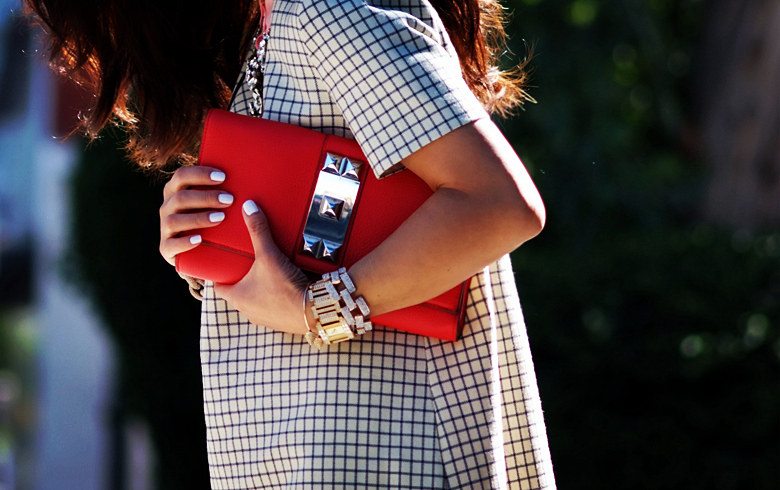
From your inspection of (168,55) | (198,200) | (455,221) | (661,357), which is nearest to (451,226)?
(455,221)

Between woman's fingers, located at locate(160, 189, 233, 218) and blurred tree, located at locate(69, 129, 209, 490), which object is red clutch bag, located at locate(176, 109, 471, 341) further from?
blurred tree, located at locate(69, 129, 209, 490)

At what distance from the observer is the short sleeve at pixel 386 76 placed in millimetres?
1281

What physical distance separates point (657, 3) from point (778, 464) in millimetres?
3847

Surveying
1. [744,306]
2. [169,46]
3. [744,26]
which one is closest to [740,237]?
[744,306]

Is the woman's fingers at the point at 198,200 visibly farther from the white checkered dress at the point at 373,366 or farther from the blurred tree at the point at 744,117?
the blurred tree at the point at 744,117

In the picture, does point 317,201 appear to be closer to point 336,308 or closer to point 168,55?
point 336,308

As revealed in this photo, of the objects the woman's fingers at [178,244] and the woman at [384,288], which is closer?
the woman at [384,288]

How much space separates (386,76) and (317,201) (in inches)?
7.8

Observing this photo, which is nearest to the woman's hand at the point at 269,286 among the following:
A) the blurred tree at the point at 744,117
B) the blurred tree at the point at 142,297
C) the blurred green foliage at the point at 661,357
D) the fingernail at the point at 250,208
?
the fingernail at the point at 250,208

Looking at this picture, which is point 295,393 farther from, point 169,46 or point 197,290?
point 169,46

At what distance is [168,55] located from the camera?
5.69 feet

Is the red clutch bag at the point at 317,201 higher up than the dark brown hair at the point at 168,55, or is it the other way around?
the dark brown hair at the point at 168,55

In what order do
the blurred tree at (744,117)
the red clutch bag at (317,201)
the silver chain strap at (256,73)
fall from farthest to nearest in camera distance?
the blurred tree at (744,117), the silver chain strap at (256,73), the red clutch bag at (317,201)

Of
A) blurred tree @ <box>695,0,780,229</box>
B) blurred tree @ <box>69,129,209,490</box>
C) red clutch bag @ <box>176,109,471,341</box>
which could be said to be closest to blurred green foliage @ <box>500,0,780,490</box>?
blurred tree @ <box>695,0,780,229</box>
